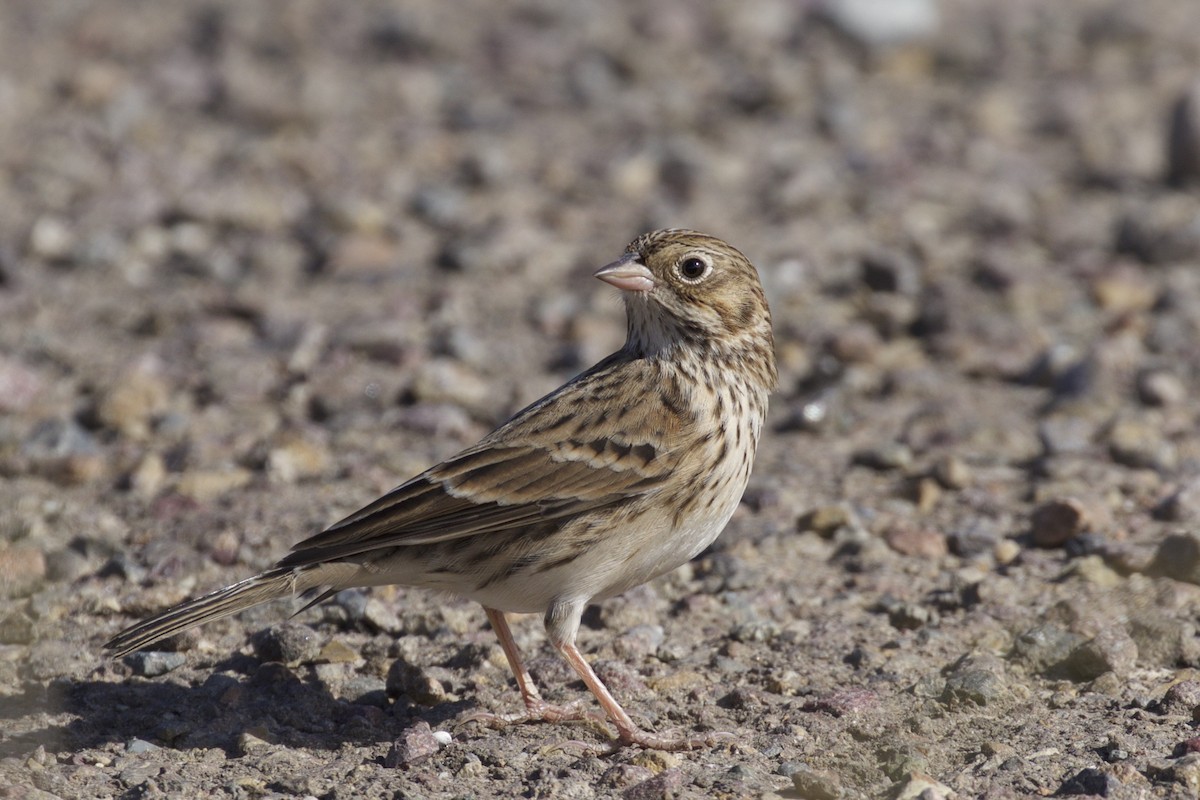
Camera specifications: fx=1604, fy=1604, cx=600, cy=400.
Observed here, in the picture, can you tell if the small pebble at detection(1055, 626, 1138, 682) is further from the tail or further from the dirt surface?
the tail

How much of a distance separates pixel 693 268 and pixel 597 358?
2767 millimetres

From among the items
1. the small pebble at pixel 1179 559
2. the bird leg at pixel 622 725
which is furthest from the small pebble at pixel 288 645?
the small pebble at pixel 1179 559

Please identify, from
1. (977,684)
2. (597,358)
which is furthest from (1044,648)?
(597,358)

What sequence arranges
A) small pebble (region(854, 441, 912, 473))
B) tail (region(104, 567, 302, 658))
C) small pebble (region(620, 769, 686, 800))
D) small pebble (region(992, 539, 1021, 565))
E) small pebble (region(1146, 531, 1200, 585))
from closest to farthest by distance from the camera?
small pebble (region(620, 769, 686, 800)) → tail (region(104, 567, 302, 658)) → small pebble (region(1146, 531, 1200, 585)) → small pebble (region(992, 539, 1021, 565)) → small pebble (region(854, 441, 912, 473))

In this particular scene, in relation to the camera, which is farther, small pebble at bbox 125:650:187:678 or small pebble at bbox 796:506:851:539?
small pebble at bbox 796:506:851:539

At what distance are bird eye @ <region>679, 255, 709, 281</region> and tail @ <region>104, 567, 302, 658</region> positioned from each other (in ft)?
6.13

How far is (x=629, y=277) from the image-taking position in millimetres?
6176

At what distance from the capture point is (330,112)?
12.6 m

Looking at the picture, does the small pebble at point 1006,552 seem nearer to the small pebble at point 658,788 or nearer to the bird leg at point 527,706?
the bird leg at point 527,706

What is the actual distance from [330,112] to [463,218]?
7.32 feet

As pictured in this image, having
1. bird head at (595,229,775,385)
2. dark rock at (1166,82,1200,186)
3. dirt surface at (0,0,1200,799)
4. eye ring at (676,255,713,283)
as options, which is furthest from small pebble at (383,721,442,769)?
dark rock at (1166,82,1200,186)

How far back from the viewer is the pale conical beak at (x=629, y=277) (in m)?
6.16

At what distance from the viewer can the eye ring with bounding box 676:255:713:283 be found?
6.24 meters

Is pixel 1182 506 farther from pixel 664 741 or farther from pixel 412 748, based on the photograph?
pixel 412 748
